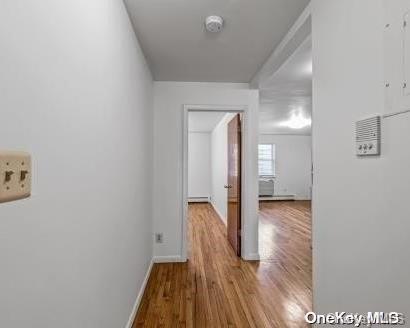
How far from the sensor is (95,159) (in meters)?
1.17

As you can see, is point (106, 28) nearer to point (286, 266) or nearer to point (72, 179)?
point (72, 179)

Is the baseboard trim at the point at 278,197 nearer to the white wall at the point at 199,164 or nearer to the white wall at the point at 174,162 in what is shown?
the white wall at the point at 199,164

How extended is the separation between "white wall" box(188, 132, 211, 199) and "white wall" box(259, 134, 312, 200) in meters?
2.13

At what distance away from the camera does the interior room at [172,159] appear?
70cm

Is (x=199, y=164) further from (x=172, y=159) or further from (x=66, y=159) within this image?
(x=66, y=159)

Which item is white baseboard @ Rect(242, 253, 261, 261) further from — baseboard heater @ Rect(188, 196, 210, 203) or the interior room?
baseboard heater @ Rect(188, 196, 210, 203)

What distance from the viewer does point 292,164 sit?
8742 millimetres

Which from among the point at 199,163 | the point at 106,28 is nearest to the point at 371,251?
the point at 106,28

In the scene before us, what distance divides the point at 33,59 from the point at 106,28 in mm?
754

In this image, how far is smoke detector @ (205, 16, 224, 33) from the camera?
71.5 inches

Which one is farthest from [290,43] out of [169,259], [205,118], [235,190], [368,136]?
[205,118]

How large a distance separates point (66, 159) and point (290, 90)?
3.61 m

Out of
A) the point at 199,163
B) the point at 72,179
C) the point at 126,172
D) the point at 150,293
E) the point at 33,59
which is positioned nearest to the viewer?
the point at 33,59

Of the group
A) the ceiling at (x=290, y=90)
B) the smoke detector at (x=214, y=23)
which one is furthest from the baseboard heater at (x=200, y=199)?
the smoke detector at (x=214, y=23)
